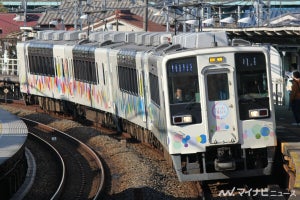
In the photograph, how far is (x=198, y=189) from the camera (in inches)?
494

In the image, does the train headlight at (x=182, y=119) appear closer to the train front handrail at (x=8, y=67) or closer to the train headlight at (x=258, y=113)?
the train headlight at (x=258, y=113)

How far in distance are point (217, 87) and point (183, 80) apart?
0.55 meters

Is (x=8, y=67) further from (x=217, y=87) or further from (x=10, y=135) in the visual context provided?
(x=217, y=87)

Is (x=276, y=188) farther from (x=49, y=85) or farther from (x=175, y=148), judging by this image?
(x=49, y=85)

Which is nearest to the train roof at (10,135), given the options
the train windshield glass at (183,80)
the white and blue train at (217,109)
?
the white and blue train at (217,109)

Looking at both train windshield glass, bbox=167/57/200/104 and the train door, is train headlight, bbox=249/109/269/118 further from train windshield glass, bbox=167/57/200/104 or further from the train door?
train windshield glass, bbox=167/57/200/104

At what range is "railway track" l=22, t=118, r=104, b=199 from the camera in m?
13.6

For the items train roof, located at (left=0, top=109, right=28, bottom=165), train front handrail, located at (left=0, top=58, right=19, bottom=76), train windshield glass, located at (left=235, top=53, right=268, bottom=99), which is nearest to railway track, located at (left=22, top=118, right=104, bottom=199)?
train roof, located at (left=0, top=109, right=28, bottom=165)

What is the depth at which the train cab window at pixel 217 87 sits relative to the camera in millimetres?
12172

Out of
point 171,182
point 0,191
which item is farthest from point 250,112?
point 0,191

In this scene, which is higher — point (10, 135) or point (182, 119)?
point (182, 119)

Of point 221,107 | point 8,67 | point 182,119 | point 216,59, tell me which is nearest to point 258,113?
point 221,107

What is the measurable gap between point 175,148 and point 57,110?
49.1 feet

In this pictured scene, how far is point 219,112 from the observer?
1217 cm
